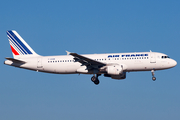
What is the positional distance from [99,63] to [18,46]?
A: 1668 centimetres

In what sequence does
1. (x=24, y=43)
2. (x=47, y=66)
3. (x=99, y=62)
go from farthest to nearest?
(x=24, y=43)
(x=47, y=66)
(x=99, y=62)

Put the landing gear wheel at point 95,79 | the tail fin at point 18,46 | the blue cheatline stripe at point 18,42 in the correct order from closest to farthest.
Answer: the landing gear wheel at point 95,79
the tail fin at point 18,46
the blue cheatline stripe at point 18,42

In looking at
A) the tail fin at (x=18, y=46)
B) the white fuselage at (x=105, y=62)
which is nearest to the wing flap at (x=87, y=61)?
the white fuselage at (x=105, y=62)

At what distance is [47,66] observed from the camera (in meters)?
57.6

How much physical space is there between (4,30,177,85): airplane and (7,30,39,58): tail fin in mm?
1159

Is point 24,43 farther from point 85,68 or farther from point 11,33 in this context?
point 85,68

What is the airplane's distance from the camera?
54.4 metres

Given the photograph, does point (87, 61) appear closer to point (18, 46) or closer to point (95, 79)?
point (95, 79)

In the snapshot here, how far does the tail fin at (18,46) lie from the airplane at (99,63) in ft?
3.80

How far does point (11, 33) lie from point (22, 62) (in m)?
7.83

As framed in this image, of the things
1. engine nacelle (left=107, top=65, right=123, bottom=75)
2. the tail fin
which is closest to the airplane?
engine nacelle (left=107, top=65, right=123, bottom=75)

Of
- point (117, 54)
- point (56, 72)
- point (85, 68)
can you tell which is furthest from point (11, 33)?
point (117, 54)

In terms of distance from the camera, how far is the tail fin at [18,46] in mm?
60987

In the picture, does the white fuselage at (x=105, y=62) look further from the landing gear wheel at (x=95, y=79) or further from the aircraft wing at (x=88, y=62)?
the landing gear wheel at (x=95, y=79)
